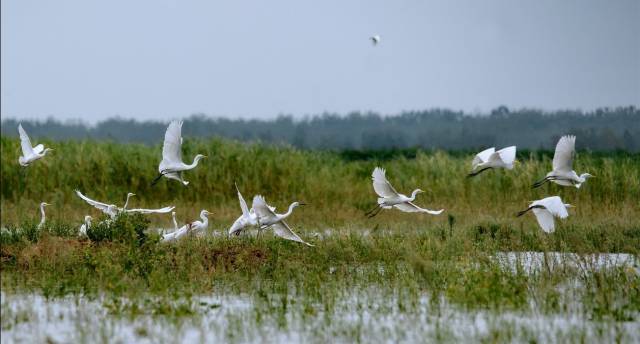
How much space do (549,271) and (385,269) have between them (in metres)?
1.66

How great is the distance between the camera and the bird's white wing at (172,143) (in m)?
11.8

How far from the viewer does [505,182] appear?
58.4 feet

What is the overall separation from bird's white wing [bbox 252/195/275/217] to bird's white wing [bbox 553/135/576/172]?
11.7ft

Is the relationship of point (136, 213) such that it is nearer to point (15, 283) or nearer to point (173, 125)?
point (173, 125)

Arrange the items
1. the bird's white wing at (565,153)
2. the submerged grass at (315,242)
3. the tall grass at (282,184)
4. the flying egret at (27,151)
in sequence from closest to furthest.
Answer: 1. the submerged grass at (315,242)
2. the bird's white wing at (565,153)
3. the flying egret at (27,151)
4. the tall grass at (282,184)

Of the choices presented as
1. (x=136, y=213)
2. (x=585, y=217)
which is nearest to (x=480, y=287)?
(x=136, y=213)

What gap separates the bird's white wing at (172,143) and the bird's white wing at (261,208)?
1.47 metres

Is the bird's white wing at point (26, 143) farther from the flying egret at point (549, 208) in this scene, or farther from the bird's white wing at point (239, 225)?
the flying egret at point (549, 208)

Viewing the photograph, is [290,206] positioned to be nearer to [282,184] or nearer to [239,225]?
[239,225]

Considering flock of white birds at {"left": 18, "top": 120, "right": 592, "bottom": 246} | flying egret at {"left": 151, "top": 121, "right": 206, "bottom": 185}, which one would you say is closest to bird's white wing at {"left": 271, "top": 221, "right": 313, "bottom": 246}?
flock of white birds at {"left": 18, "top": 120, "right": 592, "bottom": 246}

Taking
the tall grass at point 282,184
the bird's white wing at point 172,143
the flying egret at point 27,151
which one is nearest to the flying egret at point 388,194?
the bird's white wing at point 172,143

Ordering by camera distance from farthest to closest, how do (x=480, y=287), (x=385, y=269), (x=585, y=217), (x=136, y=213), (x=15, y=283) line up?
(x=585, y=217)
(x=136, y=213)
(x=385, y=269)
(x=15, y=283)
(x=480, y=287)

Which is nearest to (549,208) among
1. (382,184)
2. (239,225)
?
(382,184)

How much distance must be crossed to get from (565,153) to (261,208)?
151 inches
